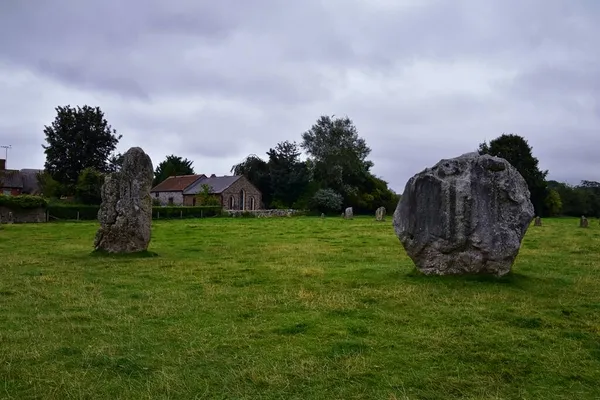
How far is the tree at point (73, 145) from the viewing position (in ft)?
219

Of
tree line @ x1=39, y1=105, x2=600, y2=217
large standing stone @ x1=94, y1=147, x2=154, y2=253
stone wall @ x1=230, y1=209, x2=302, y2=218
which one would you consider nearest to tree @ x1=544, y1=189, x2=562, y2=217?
tree line @ x1=39, y1=105, x2=600, y2=217

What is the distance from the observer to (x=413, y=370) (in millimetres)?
6387

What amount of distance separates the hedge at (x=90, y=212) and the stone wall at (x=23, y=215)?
1256mm

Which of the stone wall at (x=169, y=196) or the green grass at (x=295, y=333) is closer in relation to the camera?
the green grass at (x=295, y=333)

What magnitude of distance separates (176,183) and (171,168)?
11605 mm

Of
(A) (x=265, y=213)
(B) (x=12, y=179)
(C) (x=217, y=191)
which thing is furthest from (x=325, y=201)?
(B) (x=12, y=179)

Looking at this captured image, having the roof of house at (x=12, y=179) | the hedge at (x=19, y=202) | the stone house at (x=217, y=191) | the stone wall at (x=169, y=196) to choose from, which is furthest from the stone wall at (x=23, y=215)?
the roof of house at (x=12, y=179)

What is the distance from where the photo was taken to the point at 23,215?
45.3 meters

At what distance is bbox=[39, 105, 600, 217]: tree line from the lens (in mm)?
64812

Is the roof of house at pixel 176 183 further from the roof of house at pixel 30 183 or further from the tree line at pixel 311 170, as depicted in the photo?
the roof of house at pixel 30 183

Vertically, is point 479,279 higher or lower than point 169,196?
lower

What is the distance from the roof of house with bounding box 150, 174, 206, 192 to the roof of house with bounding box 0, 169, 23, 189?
66.3 feet

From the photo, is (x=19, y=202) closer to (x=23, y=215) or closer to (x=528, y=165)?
(x=23, y=215)

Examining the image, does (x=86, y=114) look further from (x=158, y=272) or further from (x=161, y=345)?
(x=161, y=345)
